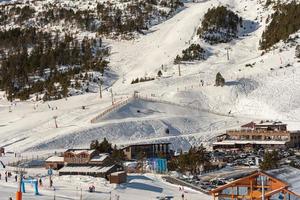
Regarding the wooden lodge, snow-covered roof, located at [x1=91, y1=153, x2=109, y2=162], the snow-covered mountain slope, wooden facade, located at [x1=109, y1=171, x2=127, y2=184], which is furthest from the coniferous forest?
wooden facade, located at [x1=109, y1=171, x2=127, y2=184]

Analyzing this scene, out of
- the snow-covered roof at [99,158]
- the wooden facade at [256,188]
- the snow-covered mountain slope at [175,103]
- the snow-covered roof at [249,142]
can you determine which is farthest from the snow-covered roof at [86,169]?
the snow-covered roof at [249,142]

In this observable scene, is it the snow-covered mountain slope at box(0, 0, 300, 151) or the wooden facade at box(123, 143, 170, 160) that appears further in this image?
the snow-covered mountain slope at box(0, 0, 300, 151)

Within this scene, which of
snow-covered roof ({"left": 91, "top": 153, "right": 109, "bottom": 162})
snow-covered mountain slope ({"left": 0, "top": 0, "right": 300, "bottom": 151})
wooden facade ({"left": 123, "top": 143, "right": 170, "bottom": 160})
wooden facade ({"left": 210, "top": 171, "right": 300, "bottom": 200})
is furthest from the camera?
snow-covered mountain slope ({"left": 0, "top": 0, "right": 300, "bottom": 151})

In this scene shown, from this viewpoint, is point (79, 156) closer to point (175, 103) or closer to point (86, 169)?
point (86, 169)

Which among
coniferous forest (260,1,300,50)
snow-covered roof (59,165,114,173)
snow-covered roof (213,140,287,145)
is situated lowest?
snow-covered roof (213,140,287,145)

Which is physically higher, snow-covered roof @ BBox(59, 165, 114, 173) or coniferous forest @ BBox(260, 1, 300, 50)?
coniferous forest @ BBox(260, 1, 300, 50)

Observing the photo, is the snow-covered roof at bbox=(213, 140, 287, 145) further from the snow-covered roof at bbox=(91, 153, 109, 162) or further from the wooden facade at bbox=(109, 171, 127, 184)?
the wooden facade at bbox=(109, 171, 127, 184)

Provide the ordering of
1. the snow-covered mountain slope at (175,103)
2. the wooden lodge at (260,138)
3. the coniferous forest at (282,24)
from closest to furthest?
the wooden lodge at (260,138)
the snow-covered mountain slope at (175,103)
the coniferous forest at (282,24)

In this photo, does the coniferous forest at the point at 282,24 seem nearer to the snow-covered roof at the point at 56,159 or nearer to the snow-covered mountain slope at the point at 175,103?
the snow-covered mountain slope at the point at 175,103

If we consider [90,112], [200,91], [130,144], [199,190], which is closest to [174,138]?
[130,144]
